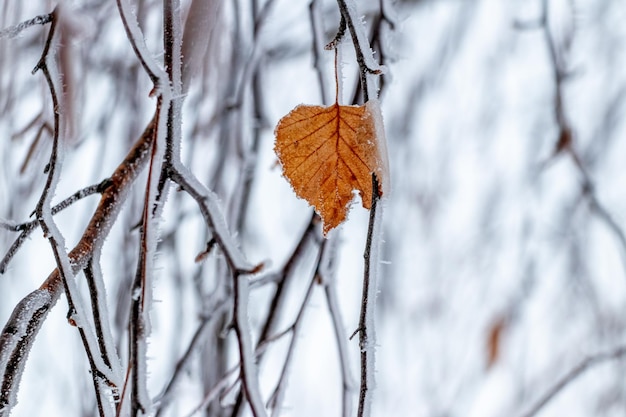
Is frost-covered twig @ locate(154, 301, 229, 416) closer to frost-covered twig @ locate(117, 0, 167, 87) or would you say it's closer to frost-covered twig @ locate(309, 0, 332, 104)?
frost-covered twig @ locate(309, 0, 332, 104)

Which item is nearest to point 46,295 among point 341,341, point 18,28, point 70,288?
point 70,288

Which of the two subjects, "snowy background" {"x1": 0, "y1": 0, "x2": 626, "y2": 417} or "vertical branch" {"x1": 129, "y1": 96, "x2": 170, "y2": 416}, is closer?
"vertical branch" {"x1": 129, "y1": 96, "x2": 170, "y2": 416}

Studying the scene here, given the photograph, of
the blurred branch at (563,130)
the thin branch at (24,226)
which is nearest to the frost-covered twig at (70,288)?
the thin branch at (24,226)

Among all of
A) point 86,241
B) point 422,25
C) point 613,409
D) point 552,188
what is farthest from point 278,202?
point 86,241

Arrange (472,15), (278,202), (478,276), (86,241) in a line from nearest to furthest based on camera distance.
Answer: (86,241)
(472,15)
(278,202)
(478,276)

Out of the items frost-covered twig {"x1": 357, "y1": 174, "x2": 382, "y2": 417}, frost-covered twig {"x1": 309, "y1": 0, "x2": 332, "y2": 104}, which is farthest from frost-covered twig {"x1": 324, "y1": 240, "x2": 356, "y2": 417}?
frost-covered twig {"x1": 357, "y1": 174, "x2": 382, "y2": 417}

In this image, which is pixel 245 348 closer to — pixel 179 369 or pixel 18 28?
pixel 18 28

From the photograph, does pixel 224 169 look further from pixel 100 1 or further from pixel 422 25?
pixel 422 25

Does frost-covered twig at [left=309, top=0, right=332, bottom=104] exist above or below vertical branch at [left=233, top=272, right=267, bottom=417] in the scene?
above
